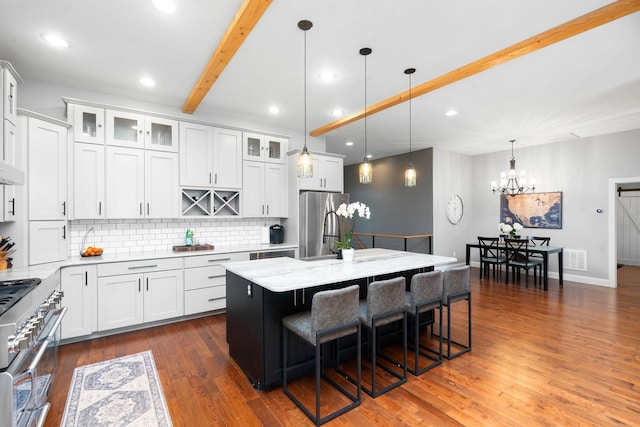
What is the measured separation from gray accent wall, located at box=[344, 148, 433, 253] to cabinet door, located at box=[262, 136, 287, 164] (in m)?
3.53

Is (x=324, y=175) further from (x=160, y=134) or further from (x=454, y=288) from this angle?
(x=454, y=288)

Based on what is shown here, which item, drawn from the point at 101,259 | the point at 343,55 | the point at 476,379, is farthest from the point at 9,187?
the point at 476,379

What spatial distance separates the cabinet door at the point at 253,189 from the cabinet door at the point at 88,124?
1824 millimetres

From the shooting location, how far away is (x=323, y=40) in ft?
8.99

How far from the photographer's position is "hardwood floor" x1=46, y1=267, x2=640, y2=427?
2.11 meters

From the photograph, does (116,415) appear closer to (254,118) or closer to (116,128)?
(116,128)

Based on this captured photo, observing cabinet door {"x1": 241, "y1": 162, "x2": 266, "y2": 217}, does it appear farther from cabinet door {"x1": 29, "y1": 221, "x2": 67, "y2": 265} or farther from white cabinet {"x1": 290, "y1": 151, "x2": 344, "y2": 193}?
cabinet door {"x1": 29, "y1": 221, "x2": 67, "y2": 265}

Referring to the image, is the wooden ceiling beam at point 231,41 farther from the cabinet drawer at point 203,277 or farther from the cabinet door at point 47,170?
the cabinet drawer at point 203,277

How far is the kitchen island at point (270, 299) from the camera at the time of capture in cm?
237

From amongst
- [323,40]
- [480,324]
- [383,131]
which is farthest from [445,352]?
[383,131]

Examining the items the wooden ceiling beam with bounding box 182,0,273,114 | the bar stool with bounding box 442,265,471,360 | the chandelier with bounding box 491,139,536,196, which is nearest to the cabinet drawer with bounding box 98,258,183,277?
the wooden ceiling beam with bounding box 182,0,273,114

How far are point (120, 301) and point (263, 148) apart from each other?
9.30 feet

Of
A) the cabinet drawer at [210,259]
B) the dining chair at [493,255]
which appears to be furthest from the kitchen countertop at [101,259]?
the dining chair at [493,255]

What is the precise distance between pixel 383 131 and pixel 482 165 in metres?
3.47
